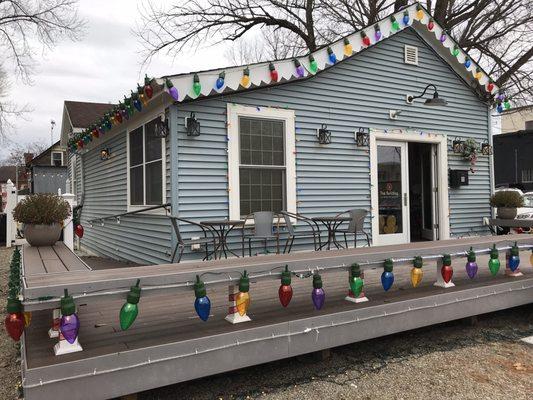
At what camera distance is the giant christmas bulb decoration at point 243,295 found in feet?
9.89

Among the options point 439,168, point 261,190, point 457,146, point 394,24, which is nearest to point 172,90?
point 261,190

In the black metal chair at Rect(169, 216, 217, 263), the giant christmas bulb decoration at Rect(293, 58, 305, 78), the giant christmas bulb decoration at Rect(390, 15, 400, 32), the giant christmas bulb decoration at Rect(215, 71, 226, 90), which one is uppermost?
the giant christmas bulb decoration at Rect(390, 15, 400, 32)

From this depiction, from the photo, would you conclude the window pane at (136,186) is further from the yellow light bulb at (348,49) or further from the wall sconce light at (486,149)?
the wall sconce light at (486,149)

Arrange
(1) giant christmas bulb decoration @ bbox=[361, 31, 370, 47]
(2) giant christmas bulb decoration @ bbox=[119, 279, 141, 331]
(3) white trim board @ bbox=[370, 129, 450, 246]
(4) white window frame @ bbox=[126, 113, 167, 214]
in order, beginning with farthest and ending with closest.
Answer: (3) white trim board @ bbox=[370, 129, 450, 246] < (1) giant christmas bulb decoration @ bbox=[361, 31, 370, 47] < (4) white window frame @ bbox=[126, 113, 167, 214] < (2) giant christmas bulb decoration @ bbox=[119, 279, 141, 331]

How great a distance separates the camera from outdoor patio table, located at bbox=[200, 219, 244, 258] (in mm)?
5352

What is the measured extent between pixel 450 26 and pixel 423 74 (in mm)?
10649

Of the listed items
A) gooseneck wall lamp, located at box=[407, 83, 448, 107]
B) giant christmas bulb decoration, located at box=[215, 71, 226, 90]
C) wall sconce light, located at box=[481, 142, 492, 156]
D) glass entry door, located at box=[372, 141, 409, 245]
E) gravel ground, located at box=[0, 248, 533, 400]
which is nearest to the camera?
gravel ground, located at box=[0, 248, 533, 400]

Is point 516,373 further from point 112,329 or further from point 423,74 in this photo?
point 423,74

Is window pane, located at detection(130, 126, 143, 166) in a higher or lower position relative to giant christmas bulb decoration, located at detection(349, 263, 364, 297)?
higher

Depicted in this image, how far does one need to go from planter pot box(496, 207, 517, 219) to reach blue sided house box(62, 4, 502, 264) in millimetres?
337

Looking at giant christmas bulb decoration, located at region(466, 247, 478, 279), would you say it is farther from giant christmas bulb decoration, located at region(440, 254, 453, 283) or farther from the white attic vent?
the white attic vent

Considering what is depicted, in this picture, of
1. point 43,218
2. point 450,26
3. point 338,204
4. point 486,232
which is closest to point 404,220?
point 338,204

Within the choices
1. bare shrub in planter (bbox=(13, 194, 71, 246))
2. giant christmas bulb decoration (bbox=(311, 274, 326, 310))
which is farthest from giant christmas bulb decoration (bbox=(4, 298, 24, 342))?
bare shrub in planter (bbox=(13, 194, 71, 246))

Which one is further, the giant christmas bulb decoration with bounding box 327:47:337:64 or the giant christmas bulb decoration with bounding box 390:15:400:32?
the giant christmas bulb decoration with bounding box 390:15:400:32
